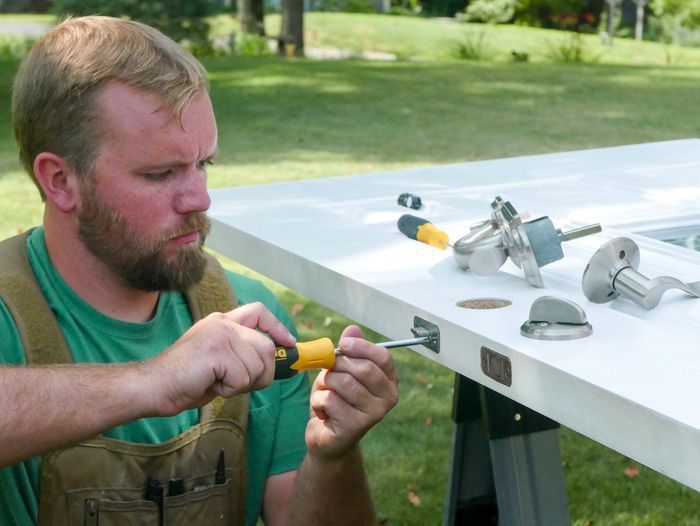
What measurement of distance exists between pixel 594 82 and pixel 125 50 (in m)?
14.5

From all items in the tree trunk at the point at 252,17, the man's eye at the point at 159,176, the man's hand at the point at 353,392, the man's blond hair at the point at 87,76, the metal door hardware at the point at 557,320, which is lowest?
the tree trunk at the point at 252,17

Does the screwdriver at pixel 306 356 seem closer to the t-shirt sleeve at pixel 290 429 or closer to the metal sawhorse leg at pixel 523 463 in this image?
the t-shirt sleeve at pixel 290 429

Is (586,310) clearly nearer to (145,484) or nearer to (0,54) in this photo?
(145,484)

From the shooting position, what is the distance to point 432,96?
1491 centimetres

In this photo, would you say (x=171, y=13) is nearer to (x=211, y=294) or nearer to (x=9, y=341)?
(x=211, y=294)

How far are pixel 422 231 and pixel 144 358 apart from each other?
0.65 metres

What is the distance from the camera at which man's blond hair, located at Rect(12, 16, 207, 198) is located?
6.87 feet

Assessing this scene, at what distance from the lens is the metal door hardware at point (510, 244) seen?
83.4 inches

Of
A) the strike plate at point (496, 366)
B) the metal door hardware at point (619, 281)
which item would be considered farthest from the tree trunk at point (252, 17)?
the strike plate at point (496, 366)

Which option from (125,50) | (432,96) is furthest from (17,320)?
(432,96)

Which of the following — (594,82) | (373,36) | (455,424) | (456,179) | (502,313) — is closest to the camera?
(502,313)

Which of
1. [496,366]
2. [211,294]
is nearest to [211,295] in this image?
[211,294]

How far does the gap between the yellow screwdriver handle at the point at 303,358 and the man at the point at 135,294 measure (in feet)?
0.10

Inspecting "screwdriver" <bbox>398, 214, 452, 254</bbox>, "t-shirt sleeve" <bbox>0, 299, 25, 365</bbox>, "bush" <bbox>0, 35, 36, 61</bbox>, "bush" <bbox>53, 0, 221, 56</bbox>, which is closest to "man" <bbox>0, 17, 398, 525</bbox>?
"t-shirt sleeve" <bbox>0, 299, 25, 365</bbox>
